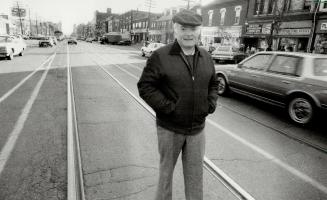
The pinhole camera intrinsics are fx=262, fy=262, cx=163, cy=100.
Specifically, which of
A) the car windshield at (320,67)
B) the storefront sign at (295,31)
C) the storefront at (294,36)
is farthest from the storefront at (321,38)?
the car windshield at (320,67)

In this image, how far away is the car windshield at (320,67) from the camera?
5684 mm

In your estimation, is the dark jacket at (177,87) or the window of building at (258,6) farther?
the window of building at (258,6)

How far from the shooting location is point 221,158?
4012 mm

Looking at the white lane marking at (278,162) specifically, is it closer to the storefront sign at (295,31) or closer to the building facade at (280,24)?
the building facade at (280,24)

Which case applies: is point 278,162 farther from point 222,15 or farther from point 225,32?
point 222,15

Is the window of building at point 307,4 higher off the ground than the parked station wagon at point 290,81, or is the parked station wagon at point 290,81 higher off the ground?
the window of building at point 307,4

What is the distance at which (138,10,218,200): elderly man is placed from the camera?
215 cm

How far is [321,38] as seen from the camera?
22031mm

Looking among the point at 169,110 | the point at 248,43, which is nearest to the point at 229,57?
the point at 248,43

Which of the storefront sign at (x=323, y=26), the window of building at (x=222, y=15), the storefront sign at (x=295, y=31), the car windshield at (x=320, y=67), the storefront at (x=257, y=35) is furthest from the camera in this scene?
the window of building at (x=222, y=15)

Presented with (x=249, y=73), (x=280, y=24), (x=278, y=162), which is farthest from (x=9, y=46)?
(x=280, y=24)

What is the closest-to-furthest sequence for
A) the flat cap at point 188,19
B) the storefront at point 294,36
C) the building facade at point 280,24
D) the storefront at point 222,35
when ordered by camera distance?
the flat cap at point 188,19 < the storefront at point 294,36 < the building facade at point 280,24 < the storefront at point 222,35

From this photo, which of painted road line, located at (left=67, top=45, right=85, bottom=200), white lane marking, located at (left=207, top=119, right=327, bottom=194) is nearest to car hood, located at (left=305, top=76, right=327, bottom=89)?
white lane marking, located at (left=207, top=119, right=327, bottom=194)

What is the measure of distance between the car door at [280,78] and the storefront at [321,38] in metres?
18.0
